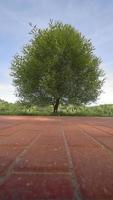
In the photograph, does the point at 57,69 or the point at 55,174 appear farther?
the point at 57,69

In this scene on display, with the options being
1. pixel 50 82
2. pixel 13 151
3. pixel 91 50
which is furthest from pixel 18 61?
pixel 13 151

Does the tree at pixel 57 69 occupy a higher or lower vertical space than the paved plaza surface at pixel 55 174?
higher

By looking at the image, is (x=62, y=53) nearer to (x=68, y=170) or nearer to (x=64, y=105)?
(x=64, y=105)

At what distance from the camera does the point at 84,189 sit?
5.43 ft

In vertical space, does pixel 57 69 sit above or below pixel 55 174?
above

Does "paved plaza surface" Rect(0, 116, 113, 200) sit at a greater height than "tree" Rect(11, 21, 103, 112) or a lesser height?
lesser

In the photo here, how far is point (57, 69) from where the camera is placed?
24.5 metres

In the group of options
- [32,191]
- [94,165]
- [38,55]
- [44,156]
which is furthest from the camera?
[38,55]

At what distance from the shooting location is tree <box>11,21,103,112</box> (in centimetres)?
2417

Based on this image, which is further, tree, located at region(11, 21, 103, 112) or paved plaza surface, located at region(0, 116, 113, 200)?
tree, located at region(11, 21, 103, 112)

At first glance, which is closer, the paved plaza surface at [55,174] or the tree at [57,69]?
the paved plaza surface at [55,174]

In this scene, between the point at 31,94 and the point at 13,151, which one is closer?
the point at 13,151

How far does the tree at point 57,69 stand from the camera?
24.2 metres

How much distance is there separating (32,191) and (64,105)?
24.2m
